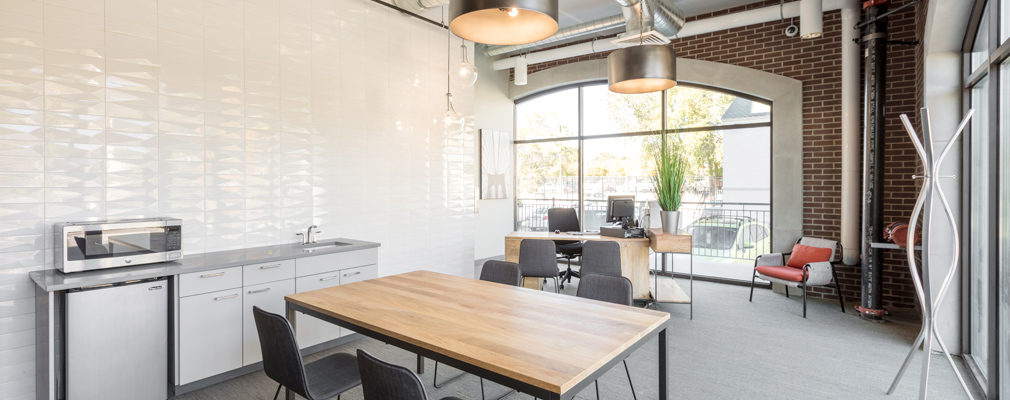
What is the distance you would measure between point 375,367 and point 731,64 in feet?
20.5

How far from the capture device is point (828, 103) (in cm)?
570

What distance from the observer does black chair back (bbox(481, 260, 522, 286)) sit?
351cm

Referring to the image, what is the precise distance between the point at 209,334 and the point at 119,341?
51 centimetres

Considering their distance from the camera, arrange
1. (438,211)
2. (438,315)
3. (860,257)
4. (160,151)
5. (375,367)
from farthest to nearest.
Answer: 1. (438,211)
2. (860,257)
3. (160,151)
4. (438,315)
5. (375,367)

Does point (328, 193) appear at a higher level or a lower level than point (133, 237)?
higher

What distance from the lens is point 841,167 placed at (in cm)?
560

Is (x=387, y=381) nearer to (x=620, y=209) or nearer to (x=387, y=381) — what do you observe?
(x=387, y=381)

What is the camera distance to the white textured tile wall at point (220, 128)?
2863mm

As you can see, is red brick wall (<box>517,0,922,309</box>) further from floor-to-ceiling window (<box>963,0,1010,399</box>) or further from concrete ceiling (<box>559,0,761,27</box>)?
floor-to-ceiling window (<box>963,0,1010,399</box>)

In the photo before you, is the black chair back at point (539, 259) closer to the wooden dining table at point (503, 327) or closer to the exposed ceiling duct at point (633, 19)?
the wooden dining table at point (503, 327)

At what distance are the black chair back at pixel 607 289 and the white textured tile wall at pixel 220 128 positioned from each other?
8.43 ft

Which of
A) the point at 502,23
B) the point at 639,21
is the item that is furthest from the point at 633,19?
the point at 502,23

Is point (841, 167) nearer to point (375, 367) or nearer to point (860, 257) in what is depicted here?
point (860, 257)

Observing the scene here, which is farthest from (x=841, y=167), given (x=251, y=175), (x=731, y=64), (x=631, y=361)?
(x=251, y=175)
